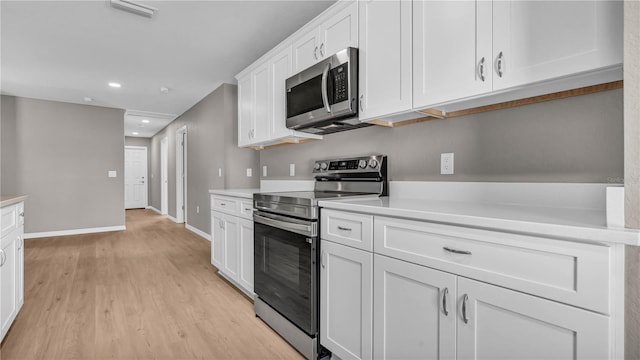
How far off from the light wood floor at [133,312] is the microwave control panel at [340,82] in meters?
1.57

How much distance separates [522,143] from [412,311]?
3.07 ft

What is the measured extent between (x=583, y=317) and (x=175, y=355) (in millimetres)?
1939

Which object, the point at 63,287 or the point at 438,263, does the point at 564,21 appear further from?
the point at 63,287

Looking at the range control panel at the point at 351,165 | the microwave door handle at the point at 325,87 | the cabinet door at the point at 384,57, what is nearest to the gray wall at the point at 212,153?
the range control panel at the point at 351,165

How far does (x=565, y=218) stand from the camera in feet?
3.25

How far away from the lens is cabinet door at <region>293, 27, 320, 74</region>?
2264mm

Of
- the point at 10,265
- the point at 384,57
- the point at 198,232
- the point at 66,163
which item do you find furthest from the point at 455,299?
the point at 66,163

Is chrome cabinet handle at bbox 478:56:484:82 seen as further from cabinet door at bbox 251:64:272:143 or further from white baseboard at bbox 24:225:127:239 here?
white baseboard at bbox 24:225:127:239

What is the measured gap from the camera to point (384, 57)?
174 cm

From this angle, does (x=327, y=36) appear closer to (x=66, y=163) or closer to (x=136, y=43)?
(x=136, y=43)

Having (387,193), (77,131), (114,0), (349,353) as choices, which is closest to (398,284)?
(349,353)

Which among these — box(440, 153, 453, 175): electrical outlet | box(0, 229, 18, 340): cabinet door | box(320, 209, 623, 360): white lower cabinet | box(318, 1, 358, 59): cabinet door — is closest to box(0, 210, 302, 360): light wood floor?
box(0, 229, 18, 340): cabinet door

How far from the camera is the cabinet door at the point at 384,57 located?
1.63 meters

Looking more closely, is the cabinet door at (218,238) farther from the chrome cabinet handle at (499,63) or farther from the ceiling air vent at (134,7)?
the chrome cabinet handle at (499,63)
